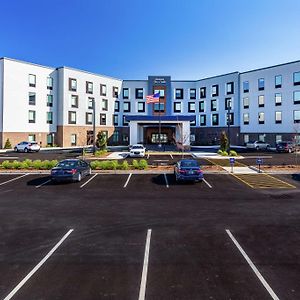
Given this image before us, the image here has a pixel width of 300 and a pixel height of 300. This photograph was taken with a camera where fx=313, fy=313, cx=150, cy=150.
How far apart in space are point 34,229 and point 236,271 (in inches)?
271

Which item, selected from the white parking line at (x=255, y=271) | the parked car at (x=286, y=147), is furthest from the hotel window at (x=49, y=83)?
the white parking line at (x=255, y=271)

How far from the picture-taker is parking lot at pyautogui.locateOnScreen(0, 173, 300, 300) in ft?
21.6

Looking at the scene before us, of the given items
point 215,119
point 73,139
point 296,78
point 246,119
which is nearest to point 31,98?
point 73,139

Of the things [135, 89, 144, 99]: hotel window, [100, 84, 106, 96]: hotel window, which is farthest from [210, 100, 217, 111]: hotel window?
[100, 84, 106, 96]: hotel window

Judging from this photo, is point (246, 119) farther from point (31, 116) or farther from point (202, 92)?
point (31, 116)

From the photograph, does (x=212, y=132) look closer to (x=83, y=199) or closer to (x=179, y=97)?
(x=179, y=97)

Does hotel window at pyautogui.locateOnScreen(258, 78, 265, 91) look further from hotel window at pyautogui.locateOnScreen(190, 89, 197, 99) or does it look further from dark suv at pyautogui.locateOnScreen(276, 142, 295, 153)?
hotel window at pyautogui.locateOnScreen(190, 89, 197, 99)

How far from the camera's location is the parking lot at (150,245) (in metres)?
6.59

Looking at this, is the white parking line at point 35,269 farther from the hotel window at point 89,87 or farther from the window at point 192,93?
the window at point 192,93

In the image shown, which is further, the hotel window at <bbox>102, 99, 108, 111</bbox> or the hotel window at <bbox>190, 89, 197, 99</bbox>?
the hotel window at <bbox>190, 89, 197, 99</bbox>

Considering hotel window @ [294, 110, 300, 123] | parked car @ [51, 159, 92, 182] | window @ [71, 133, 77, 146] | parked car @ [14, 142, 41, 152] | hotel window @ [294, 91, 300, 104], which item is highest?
hotel window @ [294, 91, 300, 104]

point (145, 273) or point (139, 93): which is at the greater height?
point (139, 93)

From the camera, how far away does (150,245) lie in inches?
362

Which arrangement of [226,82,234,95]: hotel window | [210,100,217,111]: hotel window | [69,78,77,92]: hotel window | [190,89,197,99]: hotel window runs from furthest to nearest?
[190,89,197,99]: hotel window, [210,100,217,111]: hotel window, [226,82,234,95]: hotel window, [69,78,77,92]: hotel window
